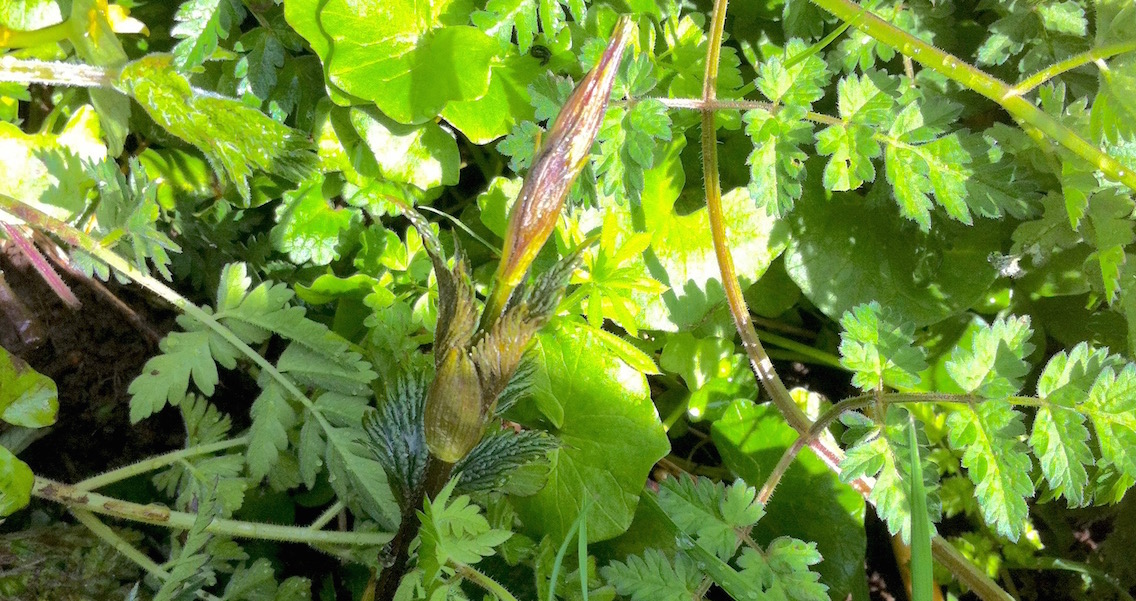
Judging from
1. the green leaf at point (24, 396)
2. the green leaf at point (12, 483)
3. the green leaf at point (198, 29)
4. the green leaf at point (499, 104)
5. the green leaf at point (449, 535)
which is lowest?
the green leaf at point (12, 483)

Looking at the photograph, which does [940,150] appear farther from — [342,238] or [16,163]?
[16,163]

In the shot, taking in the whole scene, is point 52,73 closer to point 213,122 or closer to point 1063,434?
Result: point 213,122

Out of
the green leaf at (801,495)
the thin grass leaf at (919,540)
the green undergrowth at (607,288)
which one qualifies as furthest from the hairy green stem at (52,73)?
the thin grass leaf at (919,540)

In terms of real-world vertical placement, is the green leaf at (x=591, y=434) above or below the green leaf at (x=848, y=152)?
below

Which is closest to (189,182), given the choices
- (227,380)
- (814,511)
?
(227,380)

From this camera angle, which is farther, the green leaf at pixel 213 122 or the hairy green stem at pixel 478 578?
the green leaf at pixel 213 122

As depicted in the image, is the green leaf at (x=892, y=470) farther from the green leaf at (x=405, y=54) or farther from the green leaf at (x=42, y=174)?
the green leaf at (x=42, y=174)

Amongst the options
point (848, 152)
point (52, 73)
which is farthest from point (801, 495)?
point (52, 73)
